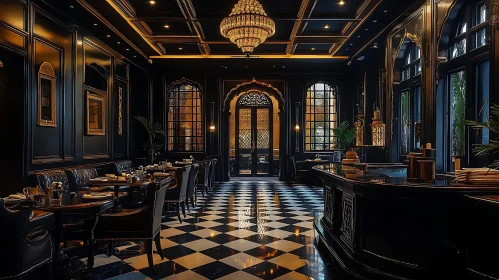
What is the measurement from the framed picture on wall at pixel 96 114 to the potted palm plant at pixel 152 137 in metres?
2.40

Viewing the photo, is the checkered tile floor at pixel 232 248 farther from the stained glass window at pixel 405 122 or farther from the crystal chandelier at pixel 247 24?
the crystal chandelier at pixel 247 24

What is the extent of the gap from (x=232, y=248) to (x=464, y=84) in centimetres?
445

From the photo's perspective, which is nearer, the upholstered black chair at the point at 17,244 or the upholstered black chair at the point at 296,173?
the upholstered black chair at the point at 17,244

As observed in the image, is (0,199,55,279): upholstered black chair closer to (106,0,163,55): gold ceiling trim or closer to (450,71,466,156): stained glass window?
(106,0,163,55): gold ceiling trim

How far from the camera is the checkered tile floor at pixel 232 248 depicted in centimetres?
374

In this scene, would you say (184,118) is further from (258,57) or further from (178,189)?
(178,189)

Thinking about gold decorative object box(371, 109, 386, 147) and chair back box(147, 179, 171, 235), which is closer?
chair back box(147, 179, 171, 235)

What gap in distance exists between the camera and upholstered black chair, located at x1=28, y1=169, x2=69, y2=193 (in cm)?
538

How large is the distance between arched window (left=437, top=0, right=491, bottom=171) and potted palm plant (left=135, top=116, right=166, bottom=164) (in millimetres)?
7418

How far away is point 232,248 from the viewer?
460 centimetres

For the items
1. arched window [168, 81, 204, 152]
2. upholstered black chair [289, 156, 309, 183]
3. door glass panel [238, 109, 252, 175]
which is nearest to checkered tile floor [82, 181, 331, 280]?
upholstered black chair [289, 156, 309, 183]

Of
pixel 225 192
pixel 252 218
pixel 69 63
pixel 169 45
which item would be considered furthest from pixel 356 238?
pixel 169 45

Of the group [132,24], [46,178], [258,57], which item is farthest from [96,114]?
[258,57]

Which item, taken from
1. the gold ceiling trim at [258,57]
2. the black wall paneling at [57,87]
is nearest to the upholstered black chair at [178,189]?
the black wall paneling at [57,87]
